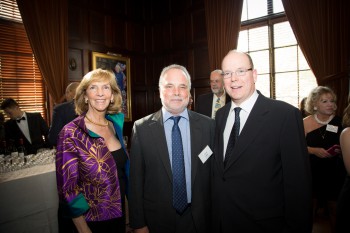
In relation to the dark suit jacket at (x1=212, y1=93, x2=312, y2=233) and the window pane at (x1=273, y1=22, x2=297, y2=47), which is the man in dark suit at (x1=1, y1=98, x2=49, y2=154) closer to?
the dark suit jacket at (x1=212, y1=93, x2=312, y2=233)

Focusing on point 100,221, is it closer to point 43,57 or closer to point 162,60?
point 43,57

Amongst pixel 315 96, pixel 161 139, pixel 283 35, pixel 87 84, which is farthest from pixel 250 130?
pixel 283 35

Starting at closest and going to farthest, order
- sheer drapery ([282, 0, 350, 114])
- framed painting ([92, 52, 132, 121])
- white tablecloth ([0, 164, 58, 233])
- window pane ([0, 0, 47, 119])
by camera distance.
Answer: white tablecloth ([0, 164, 58, 233]) < sheer drapery ([282, 0, 350, 114]) < window pane ([0, 0, 47, 119]) < framed painting ([92, 52, 132, 121])

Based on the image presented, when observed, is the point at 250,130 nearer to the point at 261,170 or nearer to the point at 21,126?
the point at 261,170

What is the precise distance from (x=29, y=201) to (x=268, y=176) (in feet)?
7.34

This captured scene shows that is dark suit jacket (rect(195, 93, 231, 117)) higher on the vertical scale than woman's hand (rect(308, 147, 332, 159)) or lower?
higher

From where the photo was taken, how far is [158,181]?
171cm

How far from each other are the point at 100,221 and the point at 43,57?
416 centimetres

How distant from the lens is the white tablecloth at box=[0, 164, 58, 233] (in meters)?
2.28

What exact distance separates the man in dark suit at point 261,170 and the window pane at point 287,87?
3.86 metres

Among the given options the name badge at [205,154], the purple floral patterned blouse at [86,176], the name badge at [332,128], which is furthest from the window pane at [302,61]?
the purple floral patterned blouse at [86,176]

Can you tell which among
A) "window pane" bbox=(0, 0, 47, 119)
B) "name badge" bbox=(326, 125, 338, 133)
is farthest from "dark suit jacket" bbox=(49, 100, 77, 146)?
"name badge" bbox=(326, 125, 338, 133)

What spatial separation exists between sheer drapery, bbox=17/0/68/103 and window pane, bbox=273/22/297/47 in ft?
14.0

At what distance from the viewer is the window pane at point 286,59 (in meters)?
5.00
